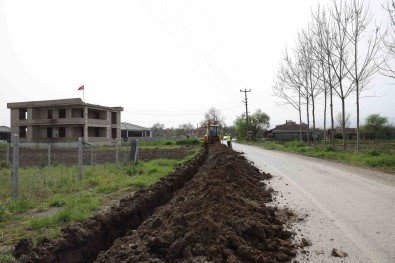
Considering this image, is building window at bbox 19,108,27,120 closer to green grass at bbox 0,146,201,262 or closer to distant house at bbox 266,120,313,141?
green grass at bbox 0,146,201,262

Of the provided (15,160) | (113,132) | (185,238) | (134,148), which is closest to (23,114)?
(113,132)

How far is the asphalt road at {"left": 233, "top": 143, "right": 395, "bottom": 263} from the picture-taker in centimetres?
493

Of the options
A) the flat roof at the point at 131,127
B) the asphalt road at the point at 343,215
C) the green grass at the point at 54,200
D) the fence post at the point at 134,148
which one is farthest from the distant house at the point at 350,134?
the green grass at the point at 54,200

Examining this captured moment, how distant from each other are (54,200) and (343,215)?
6.27 metres

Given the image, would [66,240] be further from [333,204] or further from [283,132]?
[283,132]

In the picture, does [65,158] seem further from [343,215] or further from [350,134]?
[350,134]

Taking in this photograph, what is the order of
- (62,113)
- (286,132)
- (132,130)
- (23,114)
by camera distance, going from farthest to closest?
(286,132) < (132,130) < (23,114) < (62,113)

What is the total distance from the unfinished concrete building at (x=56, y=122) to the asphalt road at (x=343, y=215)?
151 feet

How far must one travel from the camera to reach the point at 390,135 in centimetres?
7562

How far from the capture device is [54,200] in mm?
8320

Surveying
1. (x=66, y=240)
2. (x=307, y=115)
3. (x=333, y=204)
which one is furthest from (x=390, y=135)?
(x=66, y=240)

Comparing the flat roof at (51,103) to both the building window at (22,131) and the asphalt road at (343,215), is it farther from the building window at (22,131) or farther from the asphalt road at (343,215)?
the asphalt road at (343,215)

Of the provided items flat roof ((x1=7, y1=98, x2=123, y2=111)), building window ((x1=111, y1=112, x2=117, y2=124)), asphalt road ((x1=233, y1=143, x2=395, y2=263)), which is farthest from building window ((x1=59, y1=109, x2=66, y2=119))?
asphalt road ((x1=233, y1=143, x2=395, y2=263))

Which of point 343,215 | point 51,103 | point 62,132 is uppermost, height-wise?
point 51,103
